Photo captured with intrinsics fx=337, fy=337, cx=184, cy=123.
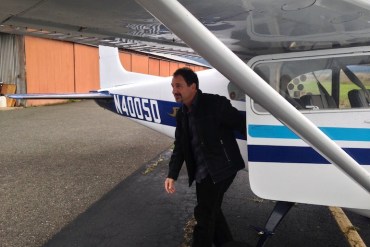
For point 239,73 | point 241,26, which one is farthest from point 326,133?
point 239,73

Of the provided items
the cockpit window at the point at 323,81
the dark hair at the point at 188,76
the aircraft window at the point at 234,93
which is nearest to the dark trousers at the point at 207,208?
the dark hair at the point at 188,76

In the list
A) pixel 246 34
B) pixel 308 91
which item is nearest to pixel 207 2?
pixel 246 34

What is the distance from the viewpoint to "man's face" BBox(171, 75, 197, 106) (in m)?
2.37

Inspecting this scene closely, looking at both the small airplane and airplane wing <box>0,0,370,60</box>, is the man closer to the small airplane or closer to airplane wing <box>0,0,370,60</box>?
Answer: the small airplane

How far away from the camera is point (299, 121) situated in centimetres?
164

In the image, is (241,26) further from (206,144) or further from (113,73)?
(113,73)

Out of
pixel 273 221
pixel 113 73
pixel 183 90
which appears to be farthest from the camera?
pixel 113 73

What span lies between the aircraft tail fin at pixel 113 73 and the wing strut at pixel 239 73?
178 inches

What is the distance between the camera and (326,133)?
243cm

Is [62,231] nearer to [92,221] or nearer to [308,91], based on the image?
[92,221]

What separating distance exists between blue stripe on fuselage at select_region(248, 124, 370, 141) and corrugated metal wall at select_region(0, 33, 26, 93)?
1512 cm

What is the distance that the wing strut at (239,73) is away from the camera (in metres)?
1.28

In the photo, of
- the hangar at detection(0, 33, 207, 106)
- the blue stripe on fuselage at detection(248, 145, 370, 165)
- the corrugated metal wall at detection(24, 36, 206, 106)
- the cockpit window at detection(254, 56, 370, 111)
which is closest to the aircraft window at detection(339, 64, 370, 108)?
the cockpit window at detection(254, 56, 370, 111)

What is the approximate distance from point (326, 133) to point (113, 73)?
15.4 ft
